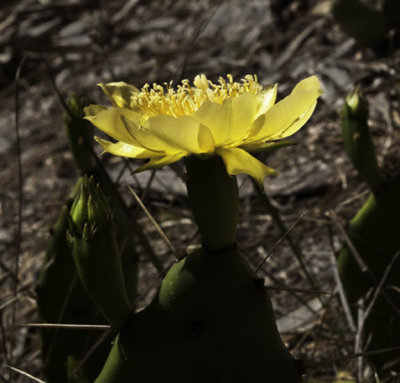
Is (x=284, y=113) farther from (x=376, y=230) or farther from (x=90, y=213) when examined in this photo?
(x=376, y=230)

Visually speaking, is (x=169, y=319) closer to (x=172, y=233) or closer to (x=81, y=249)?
(x=81, y=249)

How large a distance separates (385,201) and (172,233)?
3.51ft

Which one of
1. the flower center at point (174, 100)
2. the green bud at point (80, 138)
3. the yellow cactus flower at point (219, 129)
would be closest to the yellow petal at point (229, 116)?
the yellow cactus flower at point (219, 129)

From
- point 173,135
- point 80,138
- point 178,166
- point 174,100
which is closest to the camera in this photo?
point 173,135

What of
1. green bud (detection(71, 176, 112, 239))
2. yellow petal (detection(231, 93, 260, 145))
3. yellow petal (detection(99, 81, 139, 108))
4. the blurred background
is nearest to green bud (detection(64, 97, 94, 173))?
the blurred background

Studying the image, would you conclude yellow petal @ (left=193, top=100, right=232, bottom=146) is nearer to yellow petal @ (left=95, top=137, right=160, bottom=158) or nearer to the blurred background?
yellow petal @ (left=95, top=137, right=160, bottom=158)

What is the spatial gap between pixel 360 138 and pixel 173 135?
452mm

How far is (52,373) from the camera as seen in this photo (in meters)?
1.09

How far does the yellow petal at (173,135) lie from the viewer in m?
0.61

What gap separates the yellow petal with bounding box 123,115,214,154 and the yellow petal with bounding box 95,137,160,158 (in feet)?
0.08

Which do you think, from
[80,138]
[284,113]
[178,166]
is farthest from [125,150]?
[178,166]

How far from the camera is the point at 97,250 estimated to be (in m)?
0.71

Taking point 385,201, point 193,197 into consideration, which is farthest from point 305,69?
point 193,197

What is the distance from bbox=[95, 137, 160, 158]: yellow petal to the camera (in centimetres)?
68
